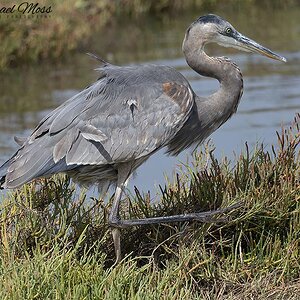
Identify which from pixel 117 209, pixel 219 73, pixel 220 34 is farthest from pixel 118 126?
pixel 220 34

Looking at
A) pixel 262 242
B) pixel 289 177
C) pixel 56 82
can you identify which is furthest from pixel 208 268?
pixel 56 82

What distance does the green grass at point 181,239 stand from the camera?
16.3ft

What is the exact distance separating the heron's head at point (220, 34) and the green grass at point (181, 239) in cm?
73

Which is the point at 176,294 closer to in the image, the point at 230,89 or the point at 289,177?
the point at 289,177

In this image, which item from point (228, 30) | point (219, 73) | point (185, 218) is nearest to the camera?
point (185, 218)

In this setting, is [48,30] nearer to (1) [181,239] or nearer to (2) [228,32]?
(2) [228,32]

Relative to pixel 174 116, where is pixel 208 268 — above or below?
below

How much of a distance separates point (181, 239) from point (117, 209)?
508 millimetres

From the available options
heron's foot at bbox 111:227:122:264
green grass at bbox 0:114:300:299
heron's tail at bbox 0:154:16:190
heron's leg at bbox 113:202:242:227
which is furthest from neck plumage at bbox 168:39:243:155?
heron's tail at bbox 0:154:16:190

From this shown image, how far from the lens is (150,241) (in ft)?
19.2

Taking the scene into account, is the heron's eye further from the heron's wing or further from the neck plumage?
the heron's wing

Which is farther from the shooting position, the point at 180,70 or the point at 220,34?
the point at 180,70

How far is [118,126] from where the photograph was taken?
19.4 feet

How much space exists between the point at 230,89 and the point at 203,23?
19.6 inches
